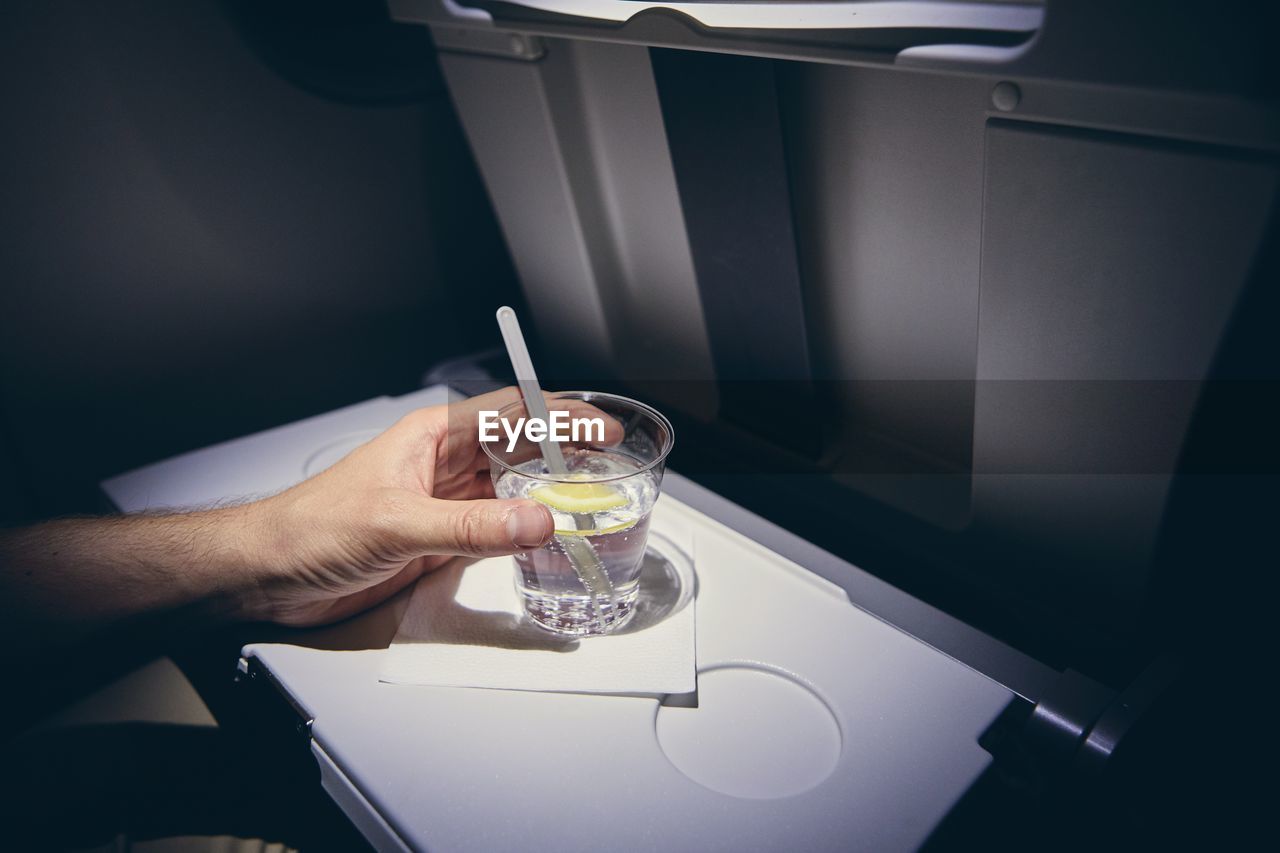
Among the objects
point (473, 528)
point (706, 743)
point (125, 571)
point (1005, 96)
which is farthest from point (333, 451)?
point (1005, 96)

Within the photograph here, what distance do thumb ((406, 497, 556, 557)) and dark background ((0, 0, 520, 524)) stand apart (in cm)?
54

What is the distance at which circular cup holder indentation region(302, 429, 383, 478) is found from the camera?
887 millimetres

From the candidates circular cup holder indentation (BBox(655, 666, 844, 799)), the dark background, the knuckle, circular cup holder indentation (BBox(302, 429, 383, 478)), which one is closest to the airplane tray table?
circular cup holder indentation (BBox(655, 666, 844, 799))

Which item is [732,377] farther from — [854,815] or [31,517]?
[31,517]

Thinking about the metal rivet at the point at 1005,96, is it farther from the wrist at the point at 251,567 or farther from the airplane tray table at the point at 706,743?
the wrist at the point at 251,567

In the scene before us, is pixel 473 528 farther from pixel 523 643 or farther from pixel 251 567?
pixel 251 567

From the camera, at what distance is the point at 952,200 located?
1.90 ft

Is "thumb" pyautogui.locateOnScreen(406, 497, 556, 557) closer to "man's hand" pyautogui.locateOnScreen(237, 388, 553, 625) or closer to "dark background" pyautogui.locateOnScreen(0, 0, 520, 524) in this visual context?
"man's hand" pyautogui.locateOnScreen(237, 388, 553, 625)

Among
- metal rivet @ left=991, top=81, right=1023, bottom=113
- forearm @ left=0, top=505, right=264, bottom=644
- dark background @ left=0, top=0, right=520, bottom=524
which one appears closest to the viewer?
metal rivet @ left=991, top=81, right=1023, bottom=113

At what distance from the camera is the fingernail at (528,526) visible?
1.96 ft

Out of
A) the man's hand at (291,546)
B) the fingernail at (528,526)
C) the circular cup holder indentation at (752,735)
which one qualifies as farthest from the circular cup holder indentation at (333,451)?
the circular cup holder indentation at (752,735)

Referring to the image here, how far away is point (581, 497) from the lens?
2.10ft

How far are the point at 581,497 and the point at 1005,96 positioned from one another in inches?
14.9

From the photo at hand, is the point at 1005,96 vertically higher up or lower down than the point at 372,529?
higher up
